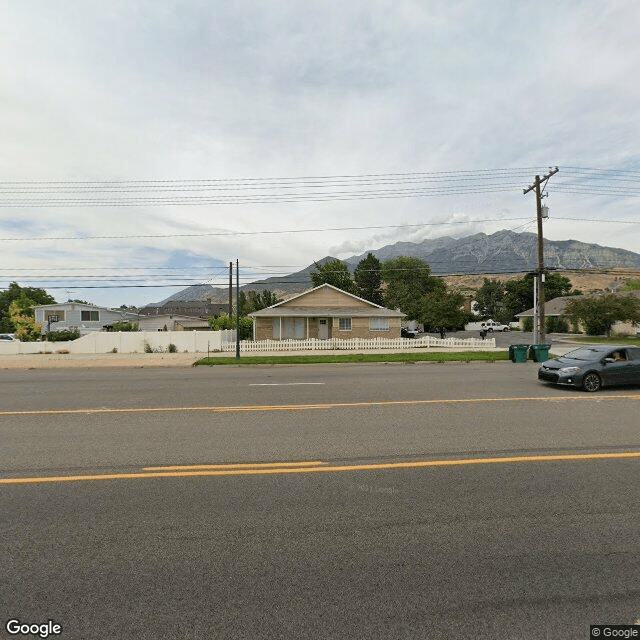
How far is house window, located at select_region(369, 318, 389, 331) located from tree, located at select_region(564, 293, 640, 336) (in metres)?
18.9

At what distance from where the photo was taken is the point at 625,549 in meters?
3.61

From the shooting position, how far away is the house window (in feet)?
122

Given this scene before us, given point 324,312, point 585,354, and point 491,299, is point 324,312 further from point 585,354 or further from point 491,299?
point 491,299

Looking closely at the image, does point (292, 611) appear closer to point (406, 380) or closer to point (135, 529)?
point (135, 529)

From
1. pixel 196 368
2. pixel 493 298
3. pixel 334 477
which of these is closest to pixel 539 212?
pixel 196 368

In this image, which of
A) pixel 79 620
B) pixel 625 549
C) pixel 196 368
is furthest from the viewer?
pixel 196 368

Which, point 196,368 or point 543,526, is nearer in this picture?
point 543,526

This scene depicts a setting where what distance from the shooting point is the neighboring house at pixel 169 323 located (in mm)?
54875

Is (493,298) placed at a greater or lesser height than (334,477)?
greater

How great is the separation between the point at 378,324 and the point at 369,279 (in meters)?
39.7

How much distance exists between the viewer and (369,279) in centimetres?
7594

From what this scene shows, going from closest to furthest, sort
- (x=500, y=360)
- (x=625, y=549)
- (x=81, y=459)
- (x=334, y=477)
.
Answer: (x=625, y=549)
(x=334, y=477)
(x=81, y=459)
(x=500, y=360)

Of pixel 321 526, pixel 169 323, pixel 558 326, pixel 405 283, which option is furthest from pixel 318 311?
pixel 405 283

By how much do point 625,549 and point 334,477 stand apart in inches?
116
